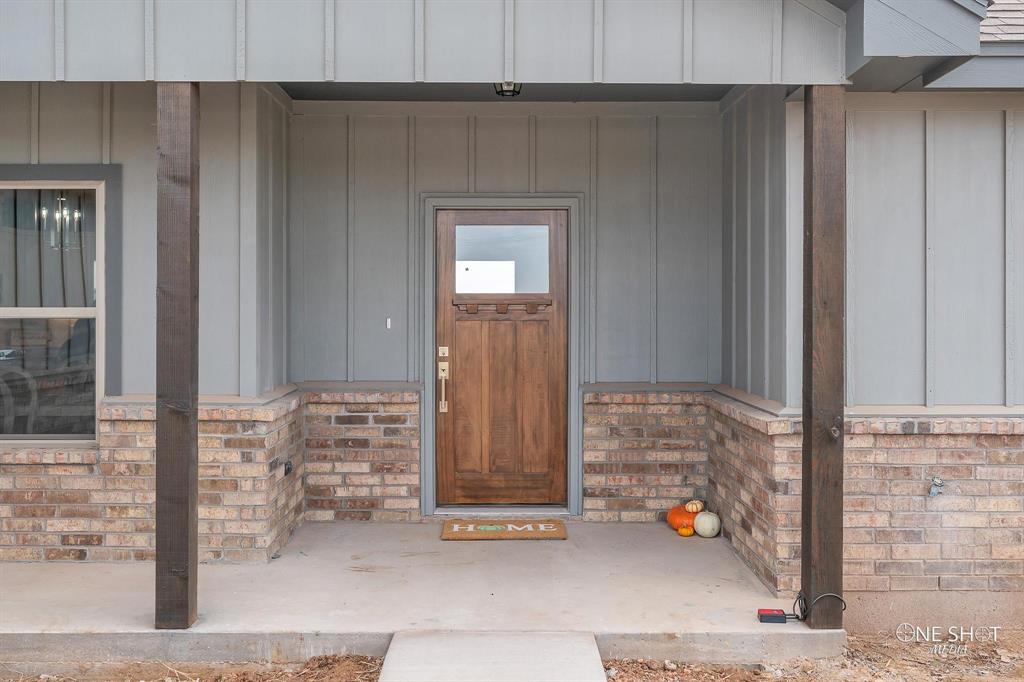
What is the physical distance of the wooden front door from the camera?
220 inches

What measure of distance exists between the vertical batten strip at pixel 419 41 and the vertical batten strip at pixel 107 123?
2127 millimetres

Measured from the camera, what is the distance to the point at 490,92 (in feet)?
17.3

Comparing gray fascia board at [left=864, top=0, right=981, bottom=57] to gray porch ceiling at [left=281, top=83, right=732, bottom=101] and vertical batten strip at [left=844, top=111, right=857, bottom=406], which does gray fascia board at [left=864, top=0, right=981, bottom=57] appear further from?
gray porch ceiling at [left=281, top=83, right=732, bottom=101]

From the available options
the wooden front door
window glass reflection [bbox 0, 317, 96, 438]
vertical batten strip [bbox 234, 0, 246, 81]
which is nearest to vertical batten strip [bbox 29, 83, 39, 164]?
window glass reflection [bbox 0, 317, 96, 438]

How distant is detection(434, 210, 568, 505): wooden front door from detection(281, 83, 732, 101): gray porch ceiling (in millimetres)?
773

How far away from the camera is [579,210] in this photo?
5547 mm

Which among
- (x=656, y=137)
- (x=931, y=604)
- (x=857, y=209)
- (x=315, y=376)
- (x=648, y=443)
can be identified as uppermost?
(x=656, y=137)

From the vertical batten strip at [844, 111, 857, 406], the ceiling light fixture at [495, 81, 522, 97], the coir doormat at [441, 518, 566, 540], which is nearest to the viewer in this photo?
the vertical batten strip at [844, 111, 857, 406]

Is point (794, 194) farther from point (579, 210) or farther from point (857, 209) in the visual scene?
point (579, 210)

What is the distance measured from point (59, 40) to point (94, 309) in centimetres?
164

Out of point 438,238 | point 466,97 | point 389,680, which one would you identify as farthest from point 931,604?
point 466,97

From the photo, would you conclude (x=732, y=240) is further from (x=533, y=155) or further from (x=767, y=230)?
(x=533, y=155)

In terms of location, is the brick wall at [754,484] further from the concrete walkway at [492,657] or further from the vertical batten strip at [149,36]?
the vertical batten strip at [149,36]

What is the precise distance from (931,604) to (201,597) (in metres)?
3.72
